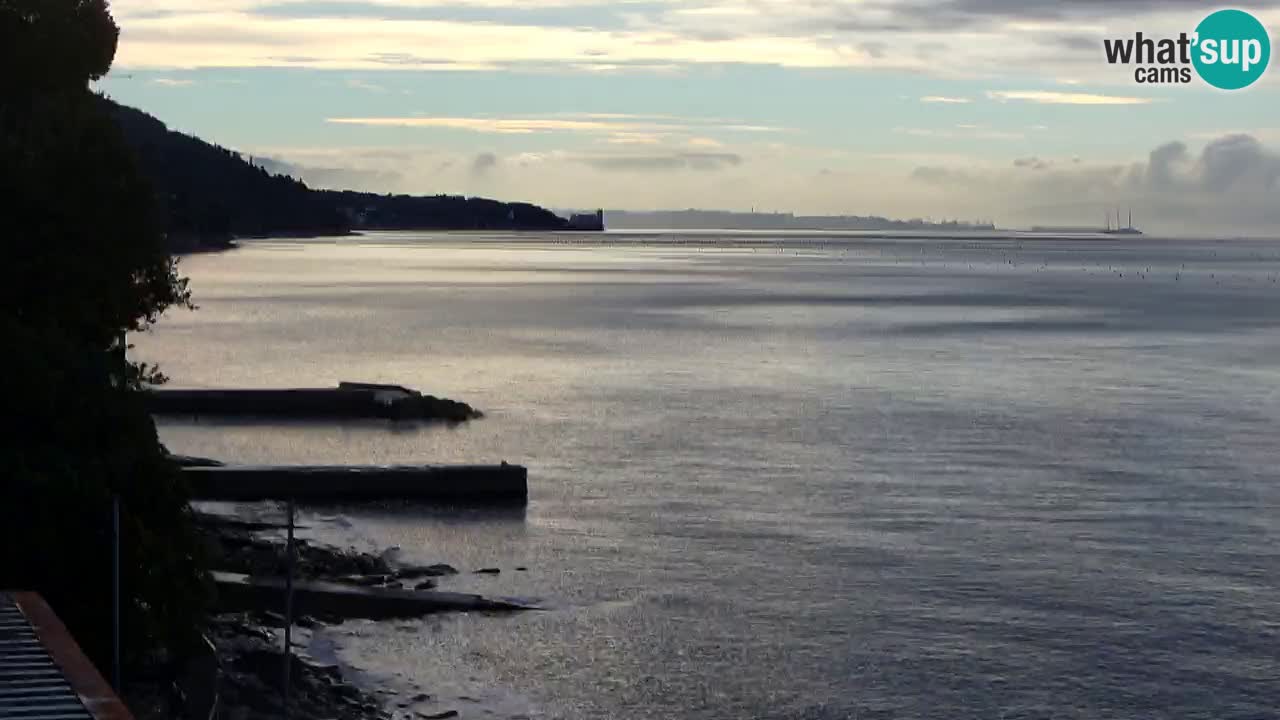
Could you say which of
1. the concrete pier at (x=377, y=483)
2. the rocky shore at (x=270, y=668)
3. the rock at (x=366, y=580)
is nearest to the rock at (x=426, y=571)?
the rocky shore at (x=270, y=668)

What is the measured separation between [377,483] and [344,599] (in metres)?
13.2

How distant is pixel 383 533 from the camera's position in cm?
3881

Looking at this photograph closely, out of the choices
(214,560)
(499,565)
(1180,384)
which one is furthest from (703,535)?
(1180,384)

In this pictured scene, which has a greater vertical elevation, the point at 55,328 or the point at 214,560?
the point at 55,328

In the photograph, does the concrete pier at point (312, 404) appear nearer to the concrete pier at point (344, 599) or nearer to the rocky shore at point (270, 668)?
the rocky shore at point (270, 668)

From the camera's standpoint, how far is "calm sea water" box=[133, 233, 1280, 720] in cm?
2670

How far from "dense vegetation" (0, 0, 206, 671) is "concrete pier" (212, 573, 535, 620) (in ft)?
18.2

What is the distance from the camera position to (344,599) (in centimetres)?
3022

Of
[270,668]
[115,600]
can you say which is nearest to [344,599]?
[270,668]

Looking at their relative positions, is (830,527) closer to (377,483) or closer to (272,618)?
(377,483)

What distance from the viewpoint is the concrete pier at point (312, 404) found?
201 ft

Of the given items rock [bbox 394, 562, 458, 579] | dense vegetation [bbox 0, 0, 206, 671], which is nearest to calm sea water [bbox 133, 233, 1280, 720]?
rock [bbox 394, 562, 458, 579]

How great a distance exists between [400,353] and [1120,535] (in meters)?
60.3

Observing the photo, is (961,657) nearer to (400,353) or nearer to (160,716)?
(160,716)
